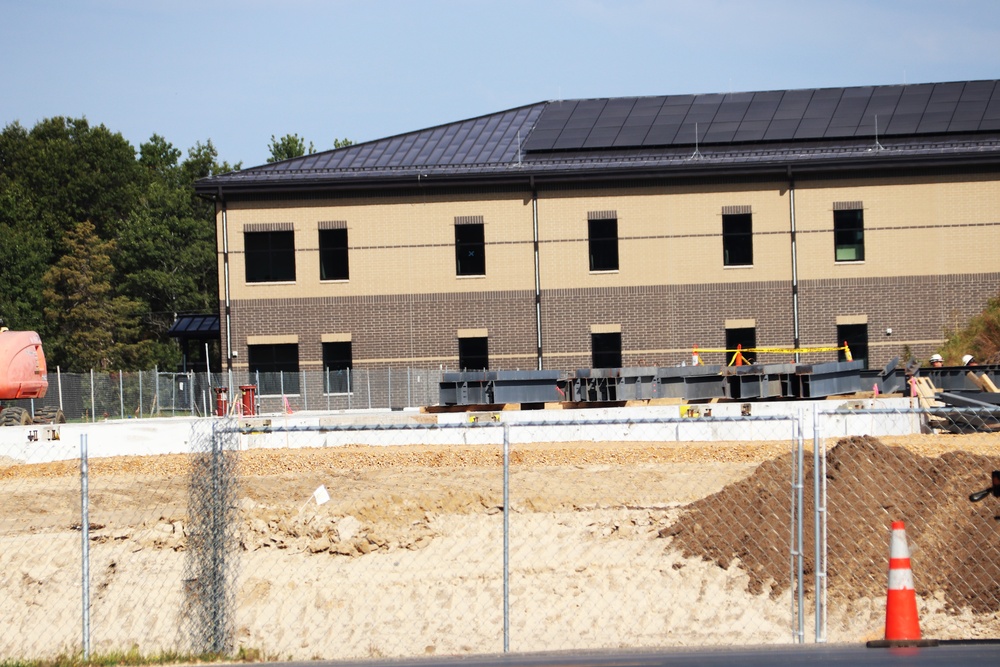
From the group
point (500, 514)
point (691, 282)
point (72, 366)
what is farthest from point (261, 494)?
point (72, 366)

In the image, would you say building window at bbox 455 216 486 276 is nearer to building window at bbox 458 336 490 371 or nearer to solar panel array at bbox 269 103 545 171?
building window at bbox 458 336 490 371

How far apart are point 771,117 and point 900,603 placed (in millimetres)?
31564

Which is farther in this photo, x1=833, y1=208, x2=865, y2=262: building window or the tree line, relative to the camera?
the tree line

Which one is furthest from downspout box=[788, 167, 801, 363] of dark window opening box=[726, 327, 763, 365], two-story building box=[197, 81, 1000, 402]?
dark window opening box=[726, 327, 763, 365]

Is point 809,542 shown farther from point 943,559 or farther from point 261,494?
point 261,494

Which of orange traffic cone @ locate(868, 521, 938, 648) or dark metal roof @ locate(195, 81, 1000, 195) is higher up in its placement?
dark metal roof @ locate(195, 81, 1000, 195)

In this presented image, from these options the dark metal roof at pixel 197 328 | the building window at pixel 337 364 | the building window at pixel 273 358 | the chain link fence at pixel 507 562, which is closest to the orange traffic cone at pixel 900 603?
the chain link fence at pixel 507 562

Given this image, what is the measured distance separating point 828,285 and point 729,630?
1064 inches

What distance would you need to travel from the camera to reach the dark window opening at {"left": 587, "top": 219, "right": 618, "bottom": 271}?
1448 inches

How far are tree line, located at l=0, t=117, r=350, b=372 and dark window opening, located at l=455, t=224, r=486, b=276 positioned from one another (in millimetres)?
35073

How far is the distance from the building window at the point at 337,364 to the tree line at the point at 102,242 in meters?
32.4

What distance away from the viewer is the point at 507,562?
378 inches

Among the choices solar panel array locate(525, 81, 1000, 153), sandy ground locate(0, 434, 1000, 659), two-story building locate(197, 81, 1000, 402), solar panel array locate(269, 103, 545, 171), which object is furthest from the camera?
solar panel array locate(269, 103, 545, 171)

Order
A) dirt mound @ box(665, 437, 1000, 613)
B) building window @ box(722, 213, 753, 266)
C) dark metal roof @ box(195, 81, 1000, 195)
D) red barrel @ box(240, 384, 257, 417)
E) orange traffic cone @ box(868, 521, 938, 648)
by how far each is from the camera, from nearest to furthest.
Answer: orange traffic cone @ box(868, 521, 938, 648)
dirt mound @ box(665, 437, 1000, 613)
red barrel @ box(240, 384, 257, 417)
dark metal roof @ box(195, 81, 1000, 195)
building window @ box(722, 213, 753, 266)
